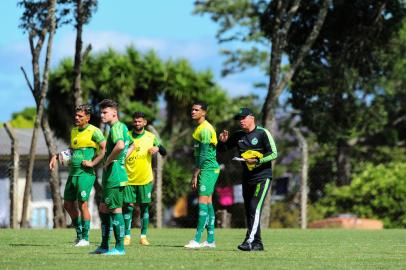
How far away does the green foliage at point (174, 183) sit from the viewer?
32625 mm

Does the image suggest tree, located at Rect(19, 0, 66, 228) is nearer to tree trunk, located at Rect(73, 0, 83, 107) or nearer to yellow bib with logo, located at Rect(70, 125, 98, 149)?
tree trunk, located at Rect(73, 0, 83, 107)

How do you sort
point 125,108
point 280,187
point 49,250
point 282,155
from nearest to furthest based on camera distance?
point 49,250 → point 125,108 → point 280,187 → point 282,155

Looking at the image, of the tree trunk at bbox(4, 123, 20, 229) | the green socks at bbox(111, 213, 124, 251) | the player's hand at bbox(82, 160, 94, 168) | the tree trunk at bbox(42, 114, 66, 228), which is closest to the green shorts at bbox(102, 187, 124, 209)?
the green socks at bbox(111, 213, 124, 251)

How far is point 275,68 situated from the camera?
1225 inches

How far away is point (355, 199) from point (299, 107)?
535 centimetres

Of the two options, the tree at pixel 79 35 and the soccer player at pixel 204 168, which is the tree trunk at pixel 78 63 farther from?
the soccer player at pixel 204 168

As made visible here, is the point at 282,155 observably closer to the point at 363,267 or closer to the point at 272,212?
the point at 272,212

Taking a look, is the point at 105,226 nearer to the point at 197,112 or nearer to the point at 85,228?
the point at 85,228

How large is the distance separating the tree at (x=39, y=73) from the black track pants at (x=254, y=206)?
1394cm

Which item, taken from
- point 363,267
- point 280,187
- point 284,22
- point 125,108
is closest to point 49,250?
point 363,267

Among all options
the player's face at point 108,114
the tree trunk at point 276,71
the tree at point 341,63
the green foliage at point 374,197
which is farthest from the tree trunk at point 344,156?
the player's face at point 108,114

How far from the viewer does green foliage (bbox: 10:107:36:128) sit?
7275cm

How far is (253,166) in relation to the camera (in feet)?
49.8

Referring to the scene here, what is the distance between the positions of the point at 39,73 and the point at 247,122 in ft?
51.6
